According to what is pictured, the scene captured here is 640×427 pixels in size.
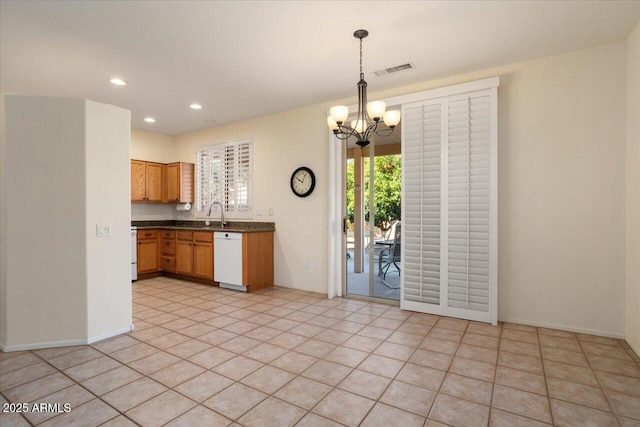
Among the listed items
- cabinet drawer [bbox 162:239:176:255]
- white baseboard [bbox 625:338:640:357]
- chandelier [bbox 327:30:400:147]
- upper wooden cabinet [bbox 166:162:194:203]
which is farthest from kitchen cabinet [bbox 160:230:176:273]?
white baseboard [bbox 625:338:640:357]

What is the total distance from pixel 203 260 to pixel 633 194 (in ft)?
17.2

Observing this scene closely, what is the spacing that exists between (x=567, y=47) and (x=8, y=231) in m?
5.20

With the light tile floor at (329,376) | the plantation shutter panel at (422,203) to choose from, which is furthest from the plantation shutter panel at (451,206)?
the light tile floor at (329,376)

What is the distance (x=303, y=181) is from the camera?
4.84 meters

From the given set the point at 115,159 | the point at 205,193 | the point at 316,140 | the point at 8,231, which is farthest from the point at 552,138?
the point at 205,193

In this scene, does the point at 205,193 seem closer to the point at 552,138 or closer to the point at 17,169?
the point at 17,169

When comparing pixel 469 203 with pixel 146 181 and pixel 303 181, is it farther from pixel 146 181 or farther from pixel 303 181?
pixel 146 181

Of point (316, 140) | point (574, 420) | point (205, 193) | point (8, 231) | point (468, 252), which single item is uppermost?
point (316, 140)

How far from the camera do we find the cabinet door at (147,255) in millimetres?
5586

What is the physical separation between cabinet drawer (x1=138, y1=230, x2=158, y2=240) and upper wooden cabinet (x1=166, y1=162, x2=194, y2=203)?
756 millimetres

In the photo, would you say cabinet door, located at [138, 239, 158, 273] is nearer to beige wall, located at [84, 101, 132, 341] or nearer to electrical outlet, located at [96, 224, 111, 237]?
beige wall, located at [84, 101, 132, 341]

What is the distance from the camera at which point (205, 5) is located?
2400mm

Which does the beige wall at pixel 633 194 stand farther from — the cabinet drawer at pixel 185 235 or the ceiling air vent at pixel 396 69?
the cabinet drawer at pixel 185 235

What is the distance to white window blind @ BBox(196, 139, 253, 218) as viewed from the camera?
554 centimetres
